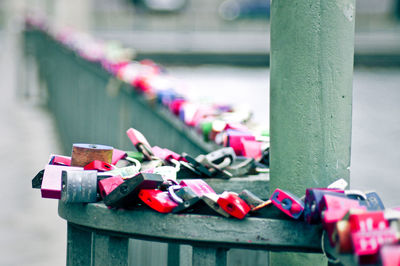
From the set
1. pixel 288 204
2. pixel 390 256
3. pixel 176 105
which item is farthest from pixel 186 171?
pixel 176 105

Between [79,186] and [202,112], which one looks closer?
[79,186]

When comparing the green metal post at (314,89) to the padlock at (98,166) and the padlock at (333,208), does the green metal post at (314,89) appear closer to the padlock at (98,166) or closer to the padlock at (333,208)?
the padlock at (333,208)

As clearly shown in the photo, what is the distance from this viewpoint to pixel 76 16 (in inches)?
681

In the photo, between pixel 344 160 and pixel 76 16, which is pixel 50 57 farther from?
pixel 344 160

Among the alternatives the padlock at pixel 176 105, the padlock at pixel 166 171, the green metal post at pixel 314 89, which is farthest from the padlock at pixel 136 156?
the padlock at pixel 176 105

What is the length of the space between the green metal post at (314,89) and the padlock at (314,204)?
331mm

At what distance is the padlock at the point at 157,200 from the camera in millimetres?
2092

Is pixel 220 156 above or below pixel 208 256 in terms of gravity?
above

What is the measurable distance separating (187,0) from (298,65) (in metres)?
45.0

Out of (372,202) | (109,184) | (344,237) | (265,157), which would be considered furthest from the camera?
(265,157)

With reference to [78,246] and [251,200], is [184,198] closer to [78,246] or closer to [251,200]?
[251,200]

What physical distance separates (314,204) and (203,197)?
318 millimetres

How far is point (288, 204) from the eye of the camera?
2.00 meters

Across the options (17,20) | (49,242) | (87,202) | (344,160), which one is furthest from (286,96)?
(17,20)
